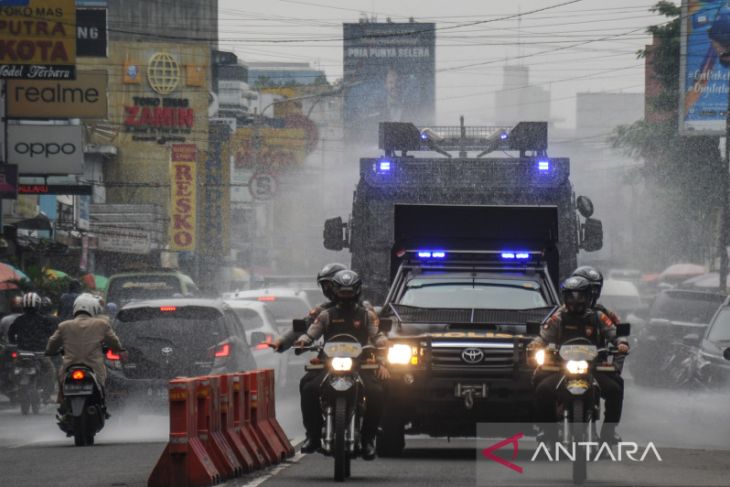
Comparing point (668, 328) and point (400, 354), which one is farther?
point (668, 328)

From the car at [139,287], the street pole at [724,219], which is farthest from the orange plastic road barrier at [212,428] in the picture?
the street pole at [724,219]

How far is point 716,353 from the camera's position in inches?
909

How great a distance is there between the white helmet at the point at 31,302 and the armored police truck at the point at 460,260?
406cm

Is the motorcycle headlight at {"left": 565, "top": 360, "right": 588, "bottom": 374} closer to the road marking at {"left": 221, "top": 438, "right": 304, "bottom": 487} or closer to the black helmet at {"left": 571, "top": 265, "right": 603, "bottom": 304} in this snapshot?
the black helmet at {"left": 571, "top": 265, "right": 603, "bottom": 304}

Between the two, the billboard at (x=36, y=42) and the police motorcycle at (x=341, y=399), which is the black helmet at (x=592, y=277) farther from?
the billboard at (x=36, y=42)

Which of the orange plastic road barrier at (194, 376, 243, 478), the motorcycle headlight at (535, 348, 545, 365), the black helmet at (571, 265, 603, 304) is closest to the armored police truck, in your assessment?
the black helmet at (571, 265, 603, 304)

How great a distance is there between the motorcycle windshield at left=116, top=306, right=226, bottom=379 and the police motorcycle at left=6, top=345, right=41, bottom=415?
3771 mm

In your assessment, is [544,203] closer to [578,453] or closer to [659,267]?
[578,453]

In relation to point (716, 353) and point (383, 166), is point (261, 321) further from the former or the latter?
point (716, 353)

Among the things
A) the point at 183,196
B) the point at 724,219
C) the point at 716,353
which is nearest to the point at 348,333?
the point at 716,353

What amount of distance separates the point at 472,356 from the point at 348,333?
2.06 meters

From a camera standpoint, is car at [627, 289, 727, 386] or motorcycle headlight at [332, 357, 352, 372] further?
car at [627, 289, 727, 386]

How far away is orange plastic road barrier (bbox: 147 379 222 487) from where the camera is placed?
12930 millimetres

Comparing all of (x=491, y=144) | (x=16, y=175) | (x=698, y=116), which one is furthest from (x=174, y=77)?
(x=491, y=144)
